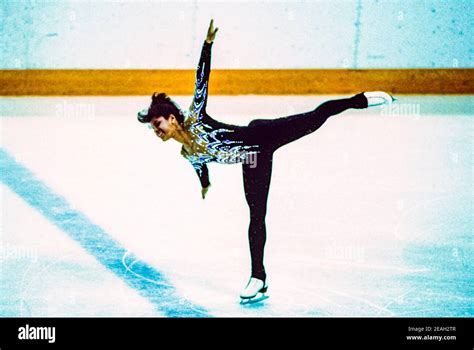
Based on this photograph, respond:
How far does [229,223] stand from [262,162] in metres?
1.30

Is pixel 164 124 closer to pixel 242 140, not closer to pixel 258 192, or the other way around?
pixel 242 140

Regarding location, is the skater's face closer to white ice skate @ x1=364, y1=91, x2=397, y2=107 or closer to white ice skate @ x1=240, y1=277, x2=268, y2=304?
white ice skate @ x1=240, y1=277, x2=268, y2=304

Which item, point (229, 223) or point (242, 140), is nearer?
point (242, 140)

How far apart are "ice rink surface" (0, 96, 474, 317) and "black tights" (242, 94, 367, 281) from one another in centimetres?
30

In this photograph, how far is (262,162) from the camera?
11.1 ft

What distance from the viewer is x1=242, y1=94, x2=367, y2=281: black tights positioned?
3.37 m
